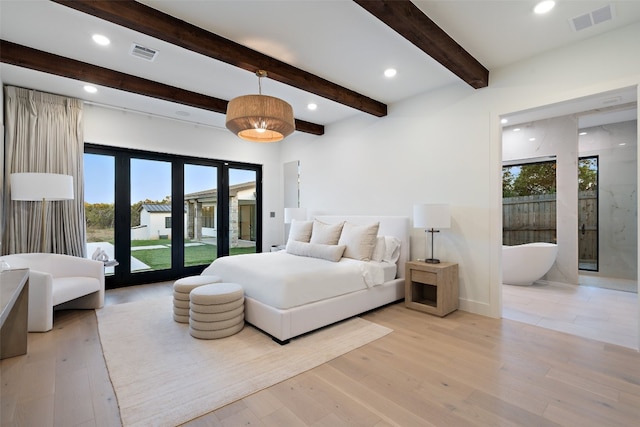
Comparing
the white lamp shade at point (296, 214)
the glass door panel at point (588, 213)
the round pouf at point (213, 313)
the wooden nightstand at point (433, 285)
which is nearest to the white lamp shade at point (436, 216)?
the wooden nightstand at point (433, 285)

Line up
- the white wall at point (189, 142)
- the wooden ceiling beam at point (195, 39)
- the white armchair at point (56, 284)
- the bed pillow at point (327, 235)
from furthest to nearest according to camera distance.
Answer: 1. the white wall at point (189, 142)
2. the bed pillow at point (327, 235)
3. the white armchair at point (56, 284)
4. the wooden ceiling beam at point (195, 39)

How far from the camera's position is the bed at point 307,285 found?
278cm

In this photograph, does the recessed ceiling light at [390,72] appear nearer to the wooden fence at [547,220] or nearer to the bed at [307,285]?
the bed at [307,285]

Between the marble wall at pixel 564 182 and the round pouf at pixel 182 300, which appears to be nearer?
the round pouf at pixel 182 300

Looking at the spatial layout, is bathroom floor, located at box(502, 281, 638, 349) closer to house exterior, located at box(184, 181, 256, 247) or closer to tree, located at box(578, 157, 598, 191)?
tree, located at box(578, 157, 598, 191)

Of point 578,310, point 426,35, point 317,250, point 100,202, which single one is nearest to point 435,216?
point 317,250

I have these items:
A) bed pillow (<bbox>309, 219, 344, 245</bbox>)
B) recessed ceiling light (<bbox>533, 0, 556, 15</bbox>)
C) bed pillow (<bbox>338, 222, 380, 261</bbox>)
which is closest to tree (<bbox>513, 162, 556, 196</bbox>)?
recessed ceiling light (<bbox>533, 0, 556, 15</bbox>)

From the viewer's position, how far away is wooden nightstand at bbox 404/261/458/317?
135 inches

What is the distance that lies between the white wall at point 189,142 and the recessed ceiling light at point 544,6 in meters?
4.99

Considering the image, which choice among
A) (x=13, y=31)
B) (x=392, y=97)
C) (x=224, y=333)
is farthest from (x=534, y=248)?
(x=13, y=31)

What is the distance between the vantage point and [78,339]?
279 cm

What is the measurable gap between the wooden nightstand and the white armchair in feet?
12.7

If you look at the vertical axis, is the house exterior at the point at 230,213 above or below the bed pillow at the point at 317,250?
above

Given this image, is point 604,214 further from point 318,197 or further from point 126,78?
point 126,78
